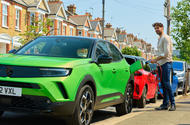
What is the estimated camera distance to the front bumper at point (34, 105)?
5020mm

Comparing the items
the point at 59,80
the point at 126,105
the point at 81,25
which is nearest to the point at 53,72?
the point at 59,80

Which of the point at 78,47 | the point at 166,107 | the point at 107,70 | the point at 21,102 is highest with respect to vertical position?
the point at 78,47

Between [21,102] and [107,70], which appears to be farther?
[107,70]

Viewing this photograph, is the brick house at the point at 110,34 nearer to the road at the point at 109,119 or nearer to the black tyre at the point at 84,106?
the road at the point at 109,119

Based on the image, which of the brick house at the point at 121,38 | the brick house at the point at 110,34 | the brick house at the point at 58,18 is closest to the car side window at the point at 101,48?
the brick house at the point at 58,18

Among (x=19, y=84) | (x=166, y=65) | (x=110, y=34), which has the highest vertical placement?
(x=110, y=34)

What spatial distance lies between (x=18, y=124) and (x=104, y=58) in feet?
6.06

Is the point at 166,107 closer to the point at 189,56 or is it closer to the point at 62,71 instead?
the point at 62,71

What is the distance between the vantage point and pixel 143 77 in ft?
31.3

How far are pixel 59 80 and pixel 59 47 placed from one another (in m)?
1.60

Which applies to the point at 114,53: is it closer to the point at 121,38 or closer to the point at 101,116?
the point at 101,116

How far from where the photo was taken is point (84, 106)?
223 inches

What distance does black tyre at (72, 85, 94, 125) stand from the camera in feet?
17.5

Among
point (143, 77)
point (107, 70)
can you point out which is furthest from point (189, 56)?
point (107, 70)
